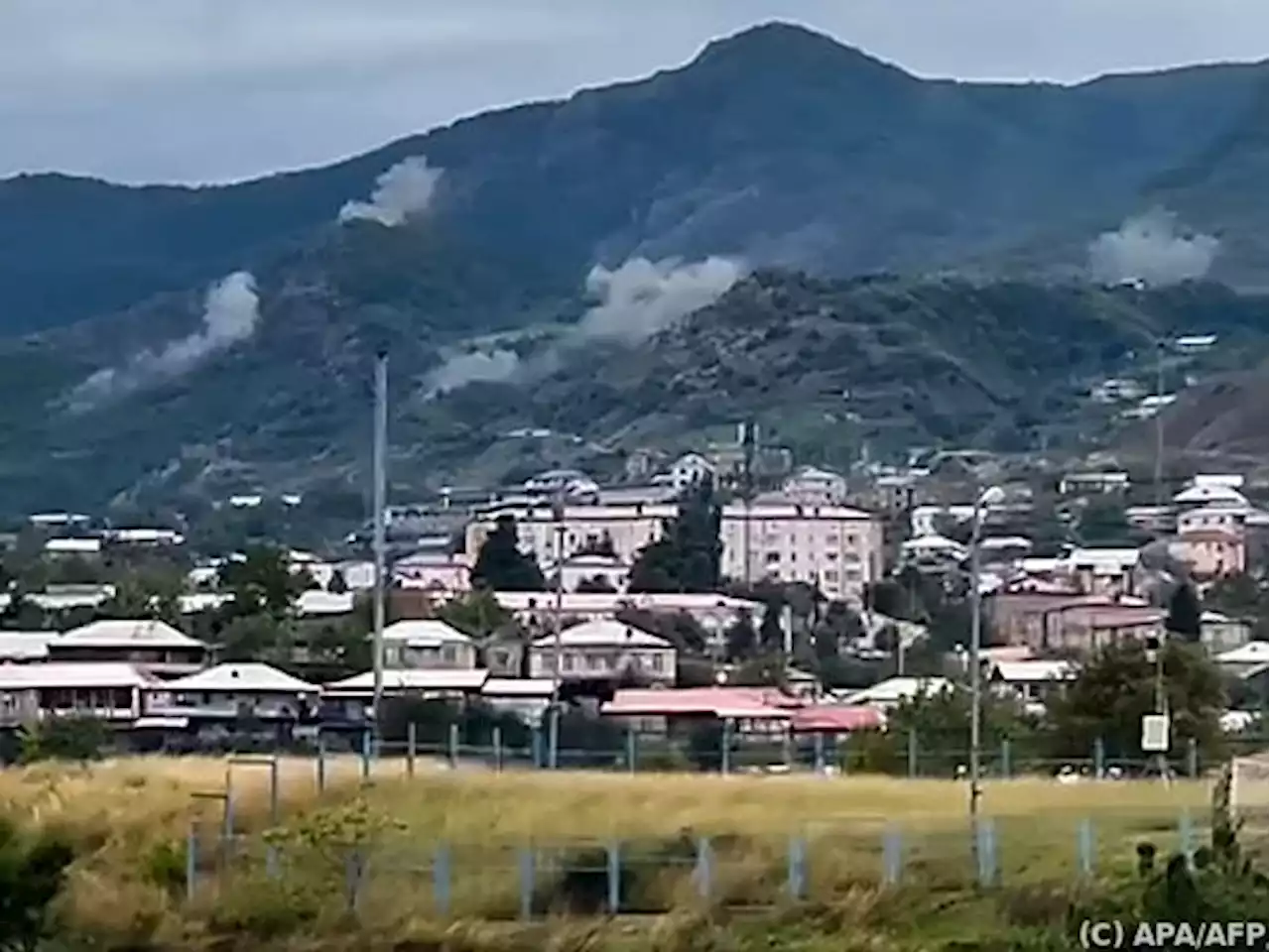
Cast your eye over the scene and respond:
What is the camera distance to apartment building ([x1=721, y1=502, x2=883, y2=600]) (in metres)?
98.9

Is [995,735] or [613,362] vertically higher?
[613,362]

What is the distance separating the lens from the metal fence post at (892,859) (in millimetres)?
23755

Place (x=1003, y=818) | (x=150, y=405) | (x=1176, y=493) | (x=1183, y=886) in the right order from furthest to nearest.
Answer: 1. (x=150, y=405)
2. (x=1176, y=493)
3. (x=1003, y=818)
4. (x=1183, y=886)

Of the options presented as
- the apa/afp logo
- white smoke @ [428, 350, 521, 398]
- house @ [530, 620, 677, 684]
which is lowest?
the apa/afp logo

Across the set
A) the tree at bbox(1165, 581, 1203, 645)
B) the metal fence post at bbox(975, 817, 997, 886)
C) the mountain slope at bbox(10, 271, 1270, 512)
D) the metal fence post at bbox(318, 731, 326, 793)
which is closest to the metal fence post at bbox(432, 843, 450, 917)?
the metal fence post at bbox(975, 817, 997, 886)

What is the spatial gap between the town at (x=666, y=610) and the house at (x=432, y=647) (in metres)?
0.11

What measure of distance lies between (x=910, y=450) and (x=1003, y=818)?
11394 cm

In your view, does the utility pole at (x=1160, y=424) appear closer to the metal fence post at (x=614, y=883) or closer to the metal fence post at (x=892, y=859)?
the metal fence post at (x=892, y=859)

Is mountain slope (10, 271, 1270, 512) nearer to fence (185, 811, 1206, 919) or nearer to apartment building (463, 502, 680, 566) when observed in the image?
apartment building (463, 502, 680, 566)

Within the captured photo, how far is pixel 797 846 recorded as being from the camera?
80.2 feet

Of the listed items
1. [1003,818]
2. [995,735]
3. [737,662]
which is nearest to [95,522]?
[737,662]

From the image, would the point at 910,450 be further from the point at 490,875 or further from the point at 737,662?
the point at 490,875

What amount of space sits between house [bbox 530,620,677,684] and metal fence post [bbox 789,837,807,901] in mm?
36125

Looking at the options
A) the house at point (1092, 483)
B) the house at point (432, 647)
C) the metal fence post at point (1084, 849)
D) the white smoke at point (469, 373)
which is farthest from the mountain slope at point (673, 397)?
the metal fence post at point (1084, 849)
